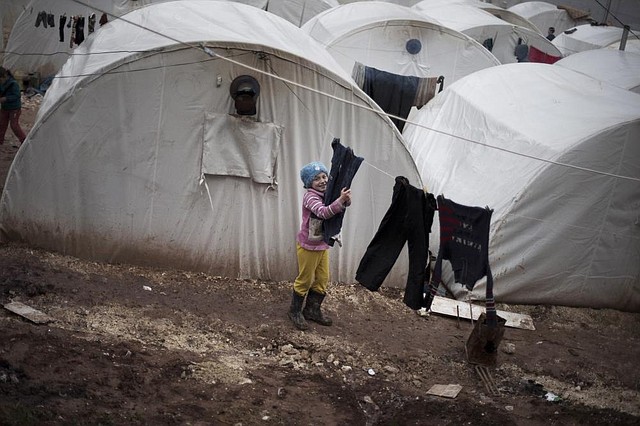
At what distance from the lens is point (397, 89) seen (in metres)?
13.5

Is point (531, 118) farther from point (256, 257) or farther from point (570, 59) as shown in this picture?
point (570, 59)

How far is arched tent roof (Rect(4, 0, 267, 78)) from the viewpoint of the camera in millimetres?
17953

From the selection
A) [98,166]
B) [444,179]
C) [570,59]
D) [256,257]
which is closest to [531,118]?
[444,179]

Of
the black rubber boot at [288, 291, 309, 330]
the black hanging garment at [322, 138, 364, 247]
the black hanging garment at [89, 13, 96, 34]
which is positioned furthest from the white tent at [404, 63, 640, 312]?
the black hanging garment at [89, 13, 96, 34]

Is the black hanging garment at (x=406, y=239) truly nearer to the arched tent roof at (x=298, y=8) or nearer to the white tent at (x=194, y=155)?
the white tent at (x=194, y=155)

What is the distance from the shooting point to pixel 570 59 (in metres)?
18.0

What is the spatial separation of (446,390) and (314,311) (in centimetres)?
161

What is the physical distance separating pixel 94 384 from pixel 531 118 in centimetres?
687

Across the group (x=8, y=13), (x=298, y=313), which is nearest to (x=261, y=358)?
(x=298, y=313)

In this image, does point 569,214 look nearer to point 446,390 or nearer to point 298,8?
point 446,390

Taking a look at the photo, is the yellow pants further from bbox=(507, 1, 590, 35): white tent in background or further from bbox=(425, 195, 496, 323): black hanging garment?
bbox=(507, 1, 590, 35): white tent in background

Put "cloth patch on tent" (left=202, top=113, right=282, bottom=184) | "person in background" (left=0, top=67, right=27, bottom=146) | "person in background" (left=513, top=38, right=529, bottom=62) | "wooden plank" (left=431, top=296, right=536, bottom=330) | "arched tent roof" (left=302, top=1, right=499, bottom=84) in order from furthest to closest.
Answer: "person in background" (left=513, top=38, right=529, bottom=62), "arched tent roof" (left=302, top=1, right=499, bottom=84), "person in background" (left=0, top=67, right=27, bottom=146), "wooden plank" (left=431, top=296, right=536, bottom=330), "cloth patch on tent" (left=202, top=113, right=282, bottom=184)

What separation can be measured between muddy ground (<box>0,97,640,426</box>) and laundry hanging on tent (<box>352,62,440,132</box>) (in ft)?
17.1

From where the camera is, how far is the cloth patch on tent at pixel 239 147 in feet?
28.0
